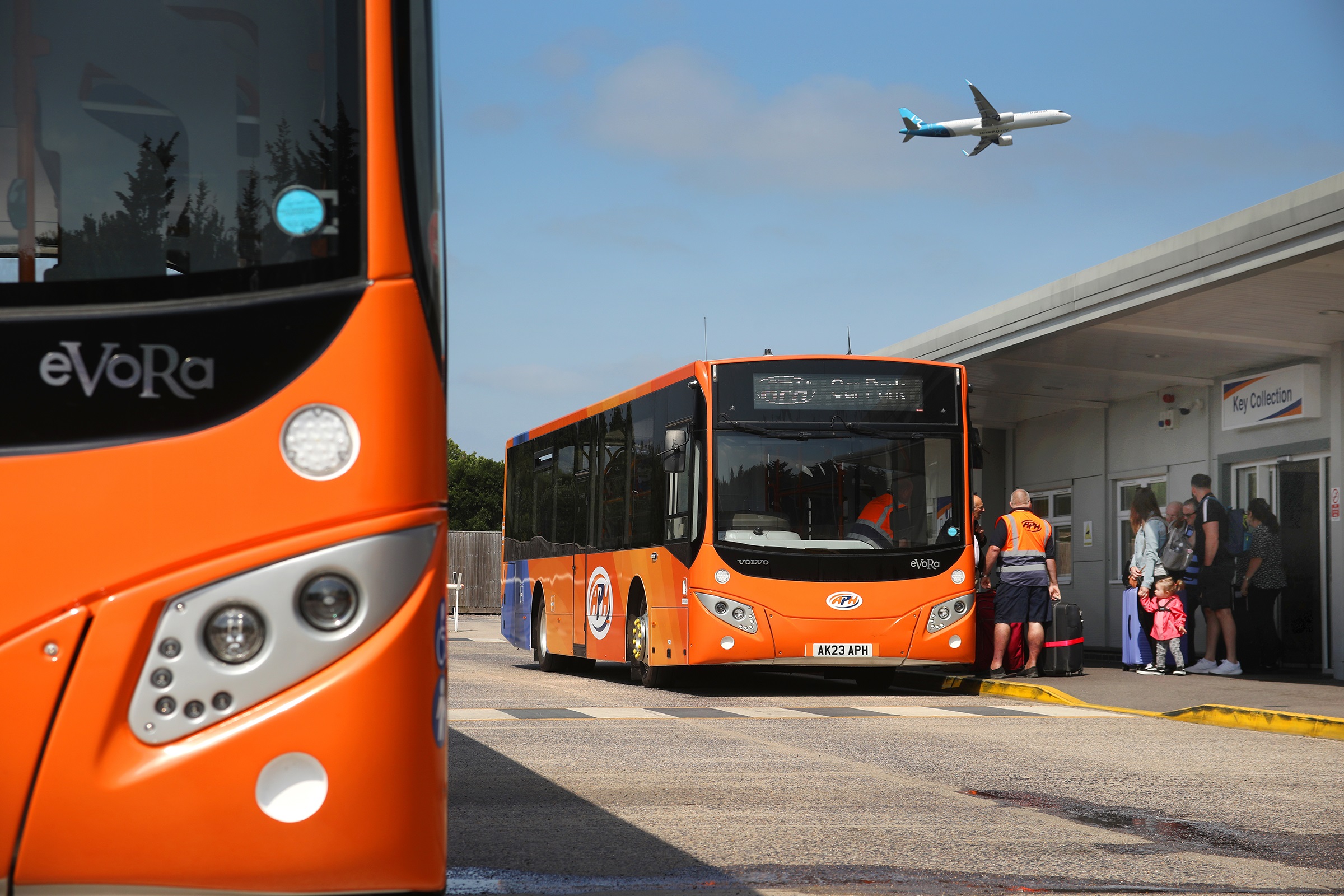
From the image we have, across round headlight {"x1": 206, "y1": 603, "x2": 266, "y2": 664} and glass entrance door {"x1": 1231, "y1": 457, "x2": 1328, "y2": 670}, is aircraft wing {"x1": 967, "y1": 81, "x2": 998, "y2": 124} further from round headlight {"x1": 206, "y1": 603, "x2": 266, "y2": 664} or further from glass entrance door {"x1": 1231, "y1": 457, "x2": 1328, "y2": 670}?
round headlight {"x1": 206, "y1": 603, "x2": 266, "y2": 664}

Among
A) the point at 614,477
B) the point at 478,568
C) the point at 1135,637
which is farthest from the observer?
the point at 478,568

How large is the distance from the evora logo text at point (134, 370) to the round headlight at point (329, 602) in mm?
449

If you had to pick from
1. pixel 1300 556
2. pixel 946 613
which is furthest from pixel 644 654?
pixel 1300 556

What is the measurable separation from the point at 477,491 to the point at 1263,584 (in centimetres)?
8354

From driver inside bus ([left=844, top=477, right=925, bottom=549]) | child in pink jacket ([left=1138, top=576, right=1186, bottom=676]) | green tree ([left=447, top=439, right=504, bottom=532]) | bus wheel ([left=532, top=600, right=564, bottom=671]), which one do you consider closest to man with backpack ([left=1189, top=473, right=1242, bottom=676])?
child in pink jacket ([left=1138, top=576, right=1186, bottom=676])

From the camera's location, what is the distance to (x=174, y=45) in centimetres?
323

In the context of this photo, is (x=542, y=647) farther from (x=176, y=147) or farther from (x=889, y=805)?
(x=176, y=147)

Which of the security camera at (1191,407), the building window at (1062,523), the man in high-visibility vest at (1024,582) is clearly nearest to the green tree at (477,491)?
the building window at (1062,523)

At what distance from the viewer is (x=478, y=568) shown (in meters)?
48.8

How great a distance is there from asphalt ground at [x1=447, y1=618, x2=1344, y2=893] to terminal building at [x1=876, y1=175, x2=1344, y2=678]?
15.4 ft

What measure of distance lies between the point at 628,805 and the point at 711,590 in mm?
7272

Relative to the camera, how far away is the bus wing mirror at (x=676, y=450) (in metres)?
14.7

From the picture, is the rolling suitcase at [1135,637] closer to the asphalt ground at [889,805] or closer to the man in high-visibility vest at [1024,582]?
the man in high-visibility vest at [1024,582]

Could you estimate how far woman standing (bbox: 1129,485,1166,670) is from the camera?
1644cm
